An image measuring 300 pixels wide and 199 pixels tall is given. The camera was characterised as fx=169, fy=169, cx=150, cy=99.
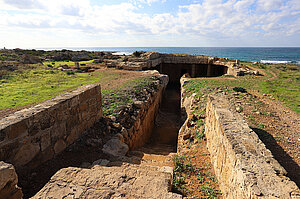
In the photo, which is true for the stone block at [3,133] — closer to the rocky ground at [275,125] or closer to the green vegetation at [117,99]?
the green vegetation at [117,99]

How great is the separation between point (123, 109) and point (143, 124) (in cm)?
183

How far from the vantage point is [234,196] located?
3.08 m

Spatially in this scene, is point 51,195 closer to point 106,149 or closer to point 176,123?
point 106,149

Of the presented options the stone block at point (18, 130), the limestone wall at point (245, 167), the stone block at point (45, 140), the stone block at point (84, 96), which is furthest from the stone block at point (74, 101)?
the limestone wall at point (245, 167)

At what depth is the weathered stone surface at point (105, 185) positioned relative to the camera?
255cm

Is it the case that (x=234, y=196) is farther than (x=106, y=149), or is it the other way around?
(x=106, y=149)

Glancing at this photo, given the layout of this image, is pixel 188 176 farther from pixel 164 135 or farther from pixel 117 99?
pixel 164 135

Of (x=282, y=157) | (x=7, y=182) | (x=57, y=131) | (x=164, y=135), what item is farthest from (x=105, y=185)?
(x=164, y=135)

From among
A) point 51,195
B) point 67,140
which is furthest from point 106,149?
point 51,195

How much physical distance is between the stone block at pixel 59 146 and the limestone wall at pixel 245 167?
407cm

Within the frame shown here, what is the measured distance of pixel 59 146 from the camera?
4371 millimetres

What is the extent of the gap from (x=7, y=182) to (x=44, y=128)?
5.08 feet

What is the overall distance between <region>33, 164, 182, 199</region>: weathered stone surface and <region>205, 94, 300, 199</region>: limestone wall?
1199 millimetres

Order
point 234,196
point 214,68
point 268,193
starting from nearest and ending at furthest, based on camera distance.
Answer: point 268,193 < point 234,196 < point 214,68
